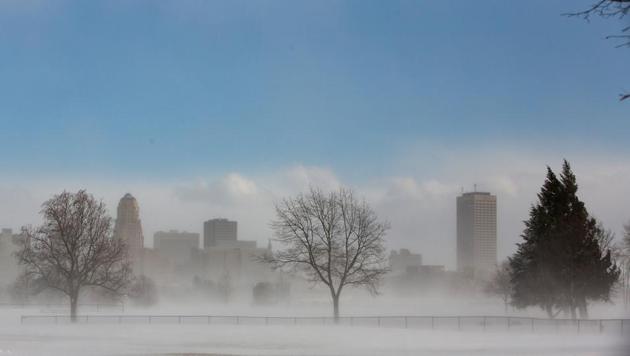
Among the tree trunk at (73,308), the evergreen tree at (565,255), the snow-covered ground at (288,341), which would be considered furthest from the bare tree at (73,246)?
the evergreen tree at (565,255)

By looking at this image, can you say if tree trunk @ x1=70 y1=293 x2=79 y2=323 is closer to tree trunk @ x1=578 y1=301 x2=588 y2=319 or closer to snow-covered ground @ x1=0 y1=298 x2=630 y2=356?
snow-covered ground @ x1=0 y1=298 x2=630 y2=356

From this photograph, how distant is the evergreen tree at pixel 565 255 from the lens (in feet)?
202

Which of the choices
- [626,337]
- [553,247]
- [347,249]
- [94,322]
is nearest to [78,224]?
[94,322]

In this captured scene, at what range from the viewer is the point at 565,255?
61.6m

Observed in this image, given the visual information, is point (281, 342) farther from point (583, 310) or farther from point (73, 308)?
point (73, 308)

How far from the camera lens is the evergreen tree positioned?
61.4 meters

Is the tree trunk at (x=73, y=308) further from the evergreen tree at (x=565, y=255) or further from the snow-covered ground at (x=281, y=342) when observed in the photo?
the evergreen tree at (x=565, y=255)

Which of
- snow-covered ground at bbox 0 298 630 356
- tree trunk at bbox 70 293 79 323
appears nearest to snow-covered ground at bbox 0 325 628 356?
snow-covered ground at bbox 0 298 630 356

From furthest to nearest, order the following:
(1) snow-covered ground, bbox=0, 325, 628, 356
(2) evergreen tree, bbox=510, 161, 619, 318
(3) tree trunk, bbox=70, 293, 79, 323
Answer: (3) tree trunk, bbox=70, 293, 79, 323
(2) evergreen tree, bbox=510, 161, 619, 318
(1) snow-covered ground, bbox=0, 325, 628, 356

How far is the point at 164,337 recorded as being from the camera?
4944 cm

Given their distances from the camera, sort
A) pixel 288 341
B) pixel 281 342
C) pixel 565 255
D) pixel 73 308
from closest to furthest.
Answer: pixel 281 342 → pixel 288 341 → pixel 565 255 → pixel 73 308

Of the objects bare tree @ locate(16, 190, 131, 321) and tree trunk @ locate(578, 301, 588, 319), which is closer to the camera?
tree trunk @ locate(578, 301, 588, 319)

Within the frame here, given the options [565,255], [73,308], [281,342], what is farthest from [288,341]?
[73,308]

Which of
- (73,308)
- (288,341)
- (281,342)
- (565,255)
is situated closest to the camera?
(281,342)
